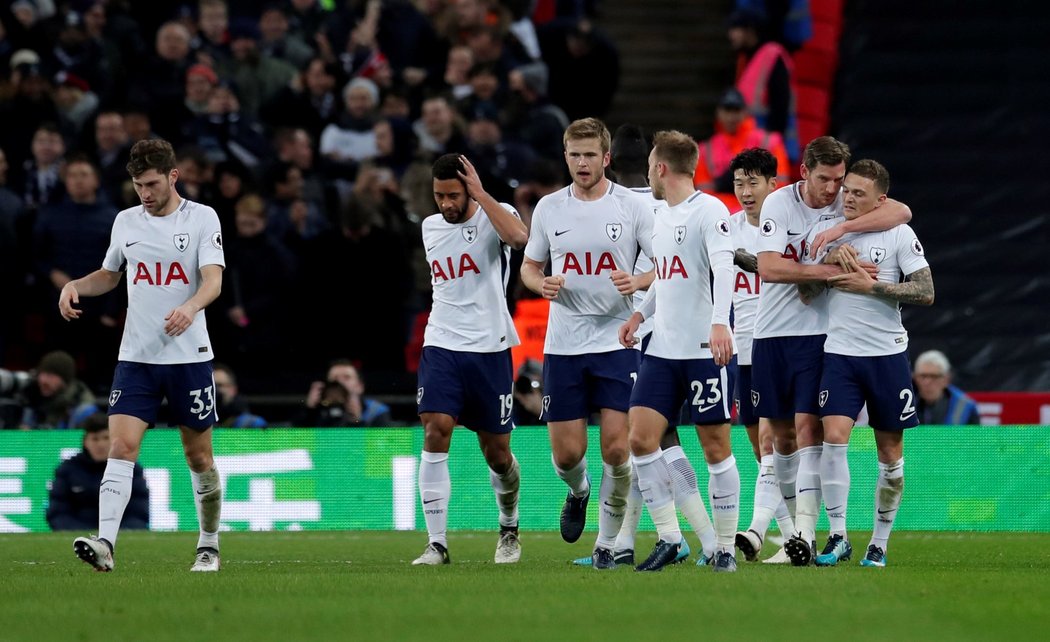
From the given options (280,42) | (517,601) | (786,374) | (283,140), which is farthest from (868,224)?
(280,42)

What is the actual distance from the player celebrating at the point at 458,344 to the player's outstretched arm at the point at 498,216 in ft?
0.47

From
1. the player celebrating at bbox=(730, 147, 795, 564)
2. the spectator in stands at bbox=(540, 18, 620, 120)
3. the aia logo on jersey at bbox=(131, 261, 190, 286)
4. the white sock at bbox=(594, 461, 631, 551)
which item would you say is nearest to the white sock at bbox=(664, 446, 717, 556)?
the white sock at bbox=(594, 461, 631, 551)

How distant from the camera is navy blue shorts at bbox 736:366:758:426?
11.9 metres

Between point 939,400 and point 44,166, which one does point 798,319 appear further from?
point 44,166

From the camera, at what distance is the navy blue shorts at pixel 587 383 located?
1076 cm

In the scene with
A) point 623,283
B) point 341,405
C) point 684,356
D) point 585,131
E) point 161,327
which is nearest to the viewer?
point 684,356

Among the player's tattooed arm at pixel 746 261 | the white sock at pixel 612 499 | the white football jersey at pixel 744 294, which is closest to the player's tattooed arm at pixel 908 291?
the player's tattooed arm at pixel 746 261

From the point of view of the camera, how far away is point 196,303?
33.9 feet

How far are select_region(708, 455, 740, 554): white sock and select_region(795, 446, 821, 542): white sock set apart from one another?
2.30ft

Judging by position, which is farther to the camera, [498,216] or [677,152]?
[498,216]

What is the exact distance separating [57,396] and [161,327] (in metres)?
5.97

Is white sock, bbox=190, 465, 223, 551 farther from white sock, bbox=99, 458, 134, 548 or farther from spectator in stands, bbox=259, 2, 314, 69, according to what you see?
spectator in stands, bbox=259, 2, 314, 69

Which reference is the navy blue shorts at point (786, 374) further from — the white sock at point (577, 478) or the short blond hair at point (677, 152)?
the short blond hair at point (677, 152)

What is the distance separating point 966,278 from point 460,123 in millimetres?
6251
